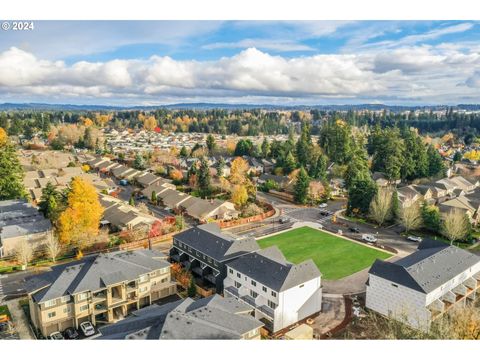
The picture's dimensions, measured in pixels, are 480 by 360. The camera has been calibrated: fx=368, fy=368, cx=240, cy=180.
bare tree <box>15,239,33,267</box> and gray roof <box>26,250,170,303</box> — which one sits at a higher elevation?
gray roof <box>26,250,170,303</box>

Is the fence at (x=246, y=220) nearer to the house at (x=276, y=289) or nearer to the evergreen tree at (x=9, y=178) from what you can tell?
the house at (x=276, y=289)

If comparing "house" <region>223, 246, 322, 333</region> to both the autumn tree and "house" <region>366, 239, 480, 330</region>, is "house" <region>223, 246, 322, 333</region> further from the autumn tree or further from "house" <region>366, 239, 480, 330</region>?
the autumn tree

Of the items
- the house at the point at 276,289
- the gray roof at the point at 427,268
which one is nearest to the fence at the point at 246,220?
the house at the point at 276,289

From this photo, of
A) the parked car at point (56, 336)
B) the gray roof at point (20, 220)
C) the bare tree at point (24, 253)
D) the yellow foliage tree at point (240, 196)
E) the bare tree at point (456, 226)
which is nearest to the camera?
the parked car at point (56, 336)

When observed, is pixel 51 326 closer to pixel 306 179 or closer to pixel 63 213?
pixel 63 213

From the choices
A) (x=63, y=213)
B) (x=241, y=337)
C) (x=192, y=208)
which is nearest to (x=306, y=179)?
(x=192, y=208)

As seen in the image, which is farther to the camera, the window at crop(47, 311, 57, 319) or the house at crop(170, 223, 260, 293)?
the house at crop(170, 223, 260, 293)

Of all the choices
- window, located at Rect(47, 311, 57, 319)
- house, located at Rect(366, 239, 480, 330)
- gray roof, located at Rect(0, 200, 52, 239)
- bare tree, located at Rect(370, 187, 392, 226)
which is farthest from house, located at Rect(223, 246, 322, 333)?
gray roof, located at Rect(0, 200, 52, 239)
